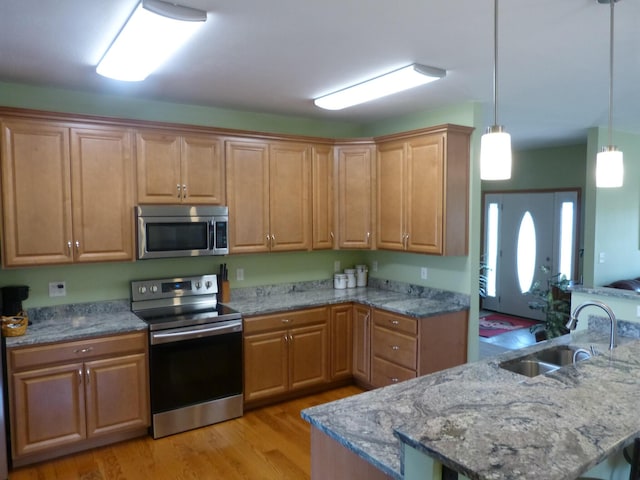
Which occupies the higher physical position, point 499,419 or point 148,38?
point 148,38

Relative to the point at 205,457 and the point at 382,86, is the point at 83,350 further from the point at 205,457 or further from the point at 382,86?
the point at 382,86

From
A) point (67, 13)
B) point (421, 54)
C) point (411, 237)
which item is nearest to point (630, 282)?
point (411, 237)

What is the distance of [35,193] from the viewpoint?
121 inches

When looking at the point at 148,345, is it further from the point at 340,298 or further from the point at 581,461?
the point at 581,461

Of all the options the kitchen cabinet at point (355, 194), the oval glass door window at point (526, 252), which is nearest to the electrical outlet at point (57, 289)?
the kitchen cabinet at point (355, 194)

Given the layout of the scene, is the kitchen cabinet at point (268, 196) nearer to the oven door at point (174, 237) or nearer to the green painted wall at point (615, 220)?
the oven door at point (174, 237)

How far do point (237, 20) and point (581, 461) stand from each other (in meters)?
2.13

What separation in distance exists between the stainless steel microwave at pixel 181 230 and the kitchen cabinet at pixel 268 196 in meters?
0.15

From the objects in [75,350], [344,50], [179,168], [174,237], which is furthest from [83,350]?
[344,50]

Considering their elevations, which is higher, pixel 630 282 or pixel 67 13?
pixel 67 13

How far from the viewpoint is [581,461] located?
42.1 inches

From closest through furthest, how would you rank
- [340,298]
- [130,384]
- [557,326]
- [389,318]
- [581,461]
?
[581,461] → [130,384] → [389,318] → [340,298] → [557,326]

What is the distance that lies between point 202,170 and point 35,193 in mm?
1167

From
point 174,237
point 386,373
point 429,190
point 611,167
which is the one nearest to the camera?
point 611,167
